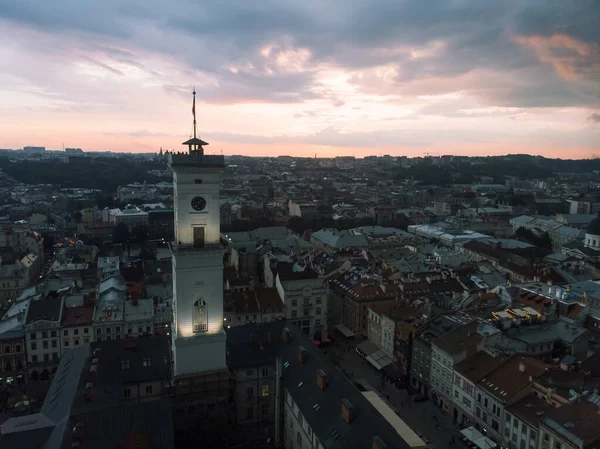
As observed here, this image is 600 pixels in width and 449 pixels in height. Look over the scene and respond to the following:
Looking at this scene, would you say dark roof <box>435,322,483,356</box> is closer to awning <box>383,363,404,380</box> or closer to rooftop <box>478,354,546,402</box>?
rooftop <box>478,354,546,402</box>

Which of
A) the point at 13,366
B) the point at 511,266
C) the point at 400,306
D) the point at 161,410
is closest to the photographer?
the point at 161,410

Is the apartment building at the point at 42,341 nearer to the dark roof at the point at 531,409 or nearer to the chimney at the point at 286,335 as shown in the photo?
the chimney at the point at 286,335

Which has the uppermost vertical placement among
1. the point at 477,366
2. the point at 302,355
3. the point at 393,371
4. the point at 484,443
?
the point at 302,355

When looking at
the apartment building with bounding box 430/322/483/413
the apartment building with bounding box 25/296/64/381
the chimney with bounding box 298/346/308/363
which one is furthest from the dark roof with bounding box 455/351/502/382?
the apartment building with bounding box 25/296/64/381

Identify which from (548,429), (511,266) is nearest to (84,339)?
(548,429)

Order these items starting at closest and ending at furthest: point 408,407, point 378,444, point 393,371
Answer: point 378,444, point 408,407, point 393,371

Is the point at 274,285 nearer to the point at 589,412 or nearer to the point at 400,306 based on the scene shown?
the point at 400,306

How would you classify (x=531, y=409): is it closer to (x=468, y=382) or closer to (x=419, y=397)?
(x=468, y=382)

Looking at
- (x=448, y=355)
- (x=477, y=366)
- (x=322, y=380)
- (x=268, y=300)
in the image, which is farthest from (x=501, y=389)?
(x=268, y=300)
